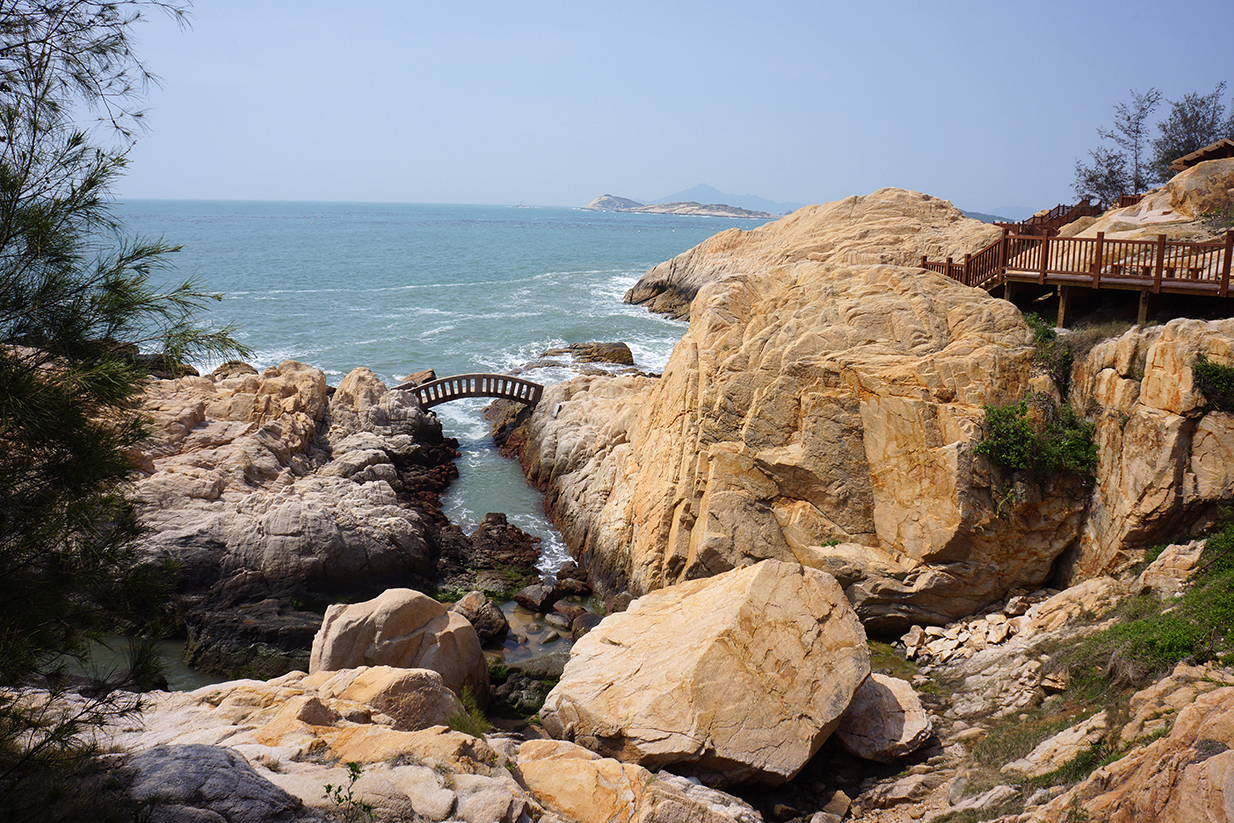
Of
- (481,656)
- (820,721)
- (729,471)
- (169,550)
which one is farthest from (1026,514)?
(169,550)

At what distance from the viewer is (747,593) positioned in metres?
11.4

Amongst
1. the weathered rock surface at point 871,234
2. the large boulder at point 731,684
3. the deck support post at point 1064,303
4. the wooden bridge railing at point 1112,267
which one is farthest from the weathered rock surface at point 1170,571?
the weathered rock surface at point 871,234

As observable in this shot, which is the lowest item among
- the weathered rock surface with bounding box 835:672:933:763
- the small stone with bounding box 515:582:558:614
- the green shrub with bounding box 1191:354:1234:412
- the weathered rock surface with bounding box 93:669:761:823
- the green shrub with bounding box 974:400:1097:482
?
the small stone with bounding box 515:582:558:614

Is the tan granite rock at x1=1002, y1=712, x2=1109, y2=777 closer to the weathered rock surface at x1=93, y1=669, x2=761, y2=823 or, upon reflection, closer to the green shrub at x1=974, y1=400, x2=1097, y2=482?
the weathered rock surface at x1=93, y1=669, x2=761, y2=823

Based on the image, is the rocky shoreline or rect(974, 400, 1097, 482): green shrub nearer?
the rocky shoreline

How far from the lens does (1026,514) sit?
47.3 feet

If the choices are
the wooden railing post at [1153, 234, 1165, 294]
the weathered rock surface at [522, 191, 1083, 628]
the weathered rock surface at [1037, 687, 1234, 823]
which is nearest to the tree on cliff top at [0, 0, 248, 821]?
the weathered rock surface at [1037, 687, 1234, 823]

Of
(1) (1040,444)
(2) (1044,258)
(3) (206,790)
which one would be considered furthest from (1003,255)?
(3) (206,790)

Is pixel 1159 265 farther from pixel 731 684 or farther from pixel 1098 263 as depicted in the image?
pixel 731 684

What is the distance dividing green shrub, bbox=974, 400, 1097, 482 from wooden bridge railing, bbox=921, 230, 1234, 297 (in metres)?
3.19

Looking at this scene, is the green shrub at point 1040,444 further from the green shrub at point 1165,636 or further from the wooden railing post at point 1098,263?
the wooden railing post at point 1098,263

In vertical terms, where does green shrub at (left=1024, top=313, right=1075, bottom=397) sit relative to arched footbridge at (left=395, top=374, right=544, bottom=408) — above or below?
above

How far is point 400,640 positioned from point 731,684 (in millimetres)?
5599

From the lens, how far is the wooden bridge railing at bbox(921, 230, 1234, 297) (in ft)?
47.9
